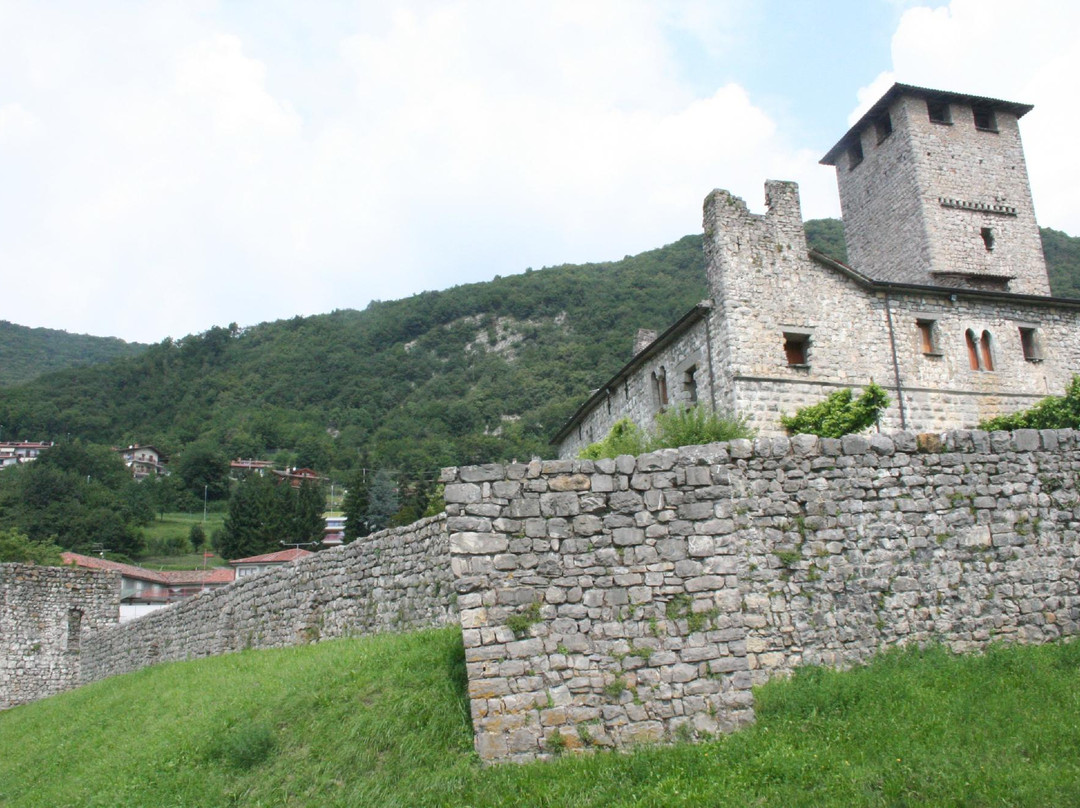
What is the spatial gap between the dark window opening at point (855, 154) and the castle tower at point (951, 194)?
1.19 metres

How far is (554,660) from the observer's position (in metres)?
7.89

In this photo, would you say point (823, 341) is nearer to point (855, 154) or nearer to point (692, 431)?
point (692, 431)

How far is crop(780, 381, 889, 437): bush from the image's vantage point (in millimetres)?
20781

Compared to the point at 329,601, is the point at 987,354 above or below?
above

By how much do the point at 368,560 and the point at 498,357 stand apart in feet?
320

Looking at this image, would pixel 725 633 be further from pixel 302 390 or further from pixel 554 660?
pixel 302 390

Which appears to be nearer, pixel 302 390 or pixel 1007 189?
pixel 1007 189

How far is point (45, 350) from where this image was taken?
6053 inches

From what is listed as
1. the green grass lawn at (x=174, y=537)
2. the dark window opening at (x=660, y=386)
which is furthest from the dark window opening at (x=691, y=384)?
the green grass lawn at (x=174, y=537)

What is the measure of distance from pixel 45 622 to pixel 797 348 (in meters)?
24.4

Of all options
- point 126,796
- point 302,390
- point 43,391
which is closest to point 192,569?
Result: point 302,390

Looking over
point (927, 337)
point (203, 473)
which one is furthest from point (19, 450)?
point (927, 337)

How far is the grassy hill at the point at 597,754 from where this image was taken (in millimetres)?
6715

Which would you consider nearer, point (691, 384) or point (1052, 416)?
point (1052, 416)
